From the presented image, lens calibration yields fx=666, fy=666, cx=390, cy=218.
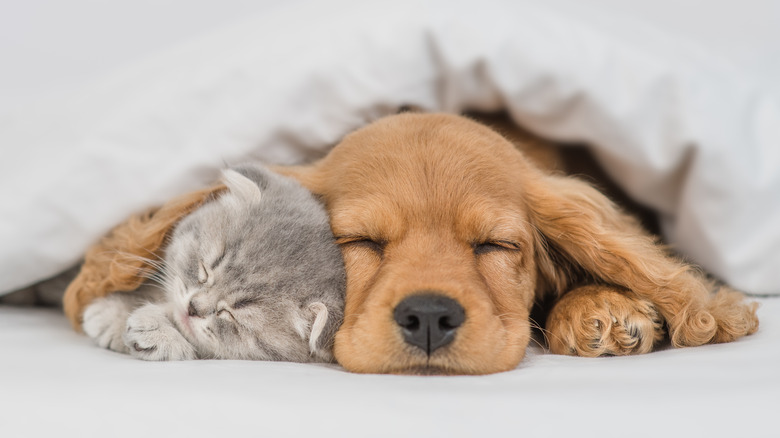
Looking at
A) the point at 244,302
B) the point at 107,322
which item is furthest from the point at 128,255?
the point at 244,302

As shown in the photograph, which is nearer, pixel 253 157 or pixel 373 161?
pixel 373 161

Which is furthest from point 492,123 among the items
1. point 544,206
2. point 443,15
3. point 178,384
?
point 178,384

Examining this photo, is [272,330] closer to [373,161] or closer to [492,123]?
[373,161]

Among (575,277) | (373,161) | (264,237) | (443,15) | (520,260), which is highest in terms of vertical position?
(443,15)

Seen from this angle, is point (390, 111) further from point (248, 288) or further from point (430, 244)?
point (248, 288)

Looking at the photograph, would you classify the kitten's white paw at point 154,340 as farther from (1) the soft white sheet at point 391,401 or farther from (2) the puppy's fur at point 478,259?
(2) the puppy's fur at point 478,259

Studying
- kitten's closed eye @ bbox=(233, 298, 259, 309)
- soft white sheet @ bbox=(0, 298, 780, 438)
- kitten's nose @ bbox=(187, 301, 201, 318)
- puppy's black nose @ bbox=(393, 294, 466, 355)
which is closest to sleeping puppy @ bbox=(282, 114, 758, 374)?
puppy's black nose @ bbox=(393, 294, 466, 355)

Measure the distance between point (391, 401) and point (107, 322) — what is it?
1130 millimetres

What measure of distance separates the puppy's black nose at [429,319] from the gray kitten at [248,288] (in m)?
0.24

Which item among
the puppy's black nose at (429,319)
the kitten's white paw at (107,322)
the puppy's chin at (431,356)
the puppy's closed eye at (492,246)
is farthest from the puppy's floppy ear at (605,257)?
the kitten's white paw at (107,322)

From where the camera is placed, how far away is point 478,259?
2.00 meters

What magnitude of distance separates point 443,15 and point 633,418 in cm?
175

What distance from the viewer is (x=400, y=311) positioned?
1.72 m

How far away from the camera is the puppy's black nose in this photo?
1.68m
